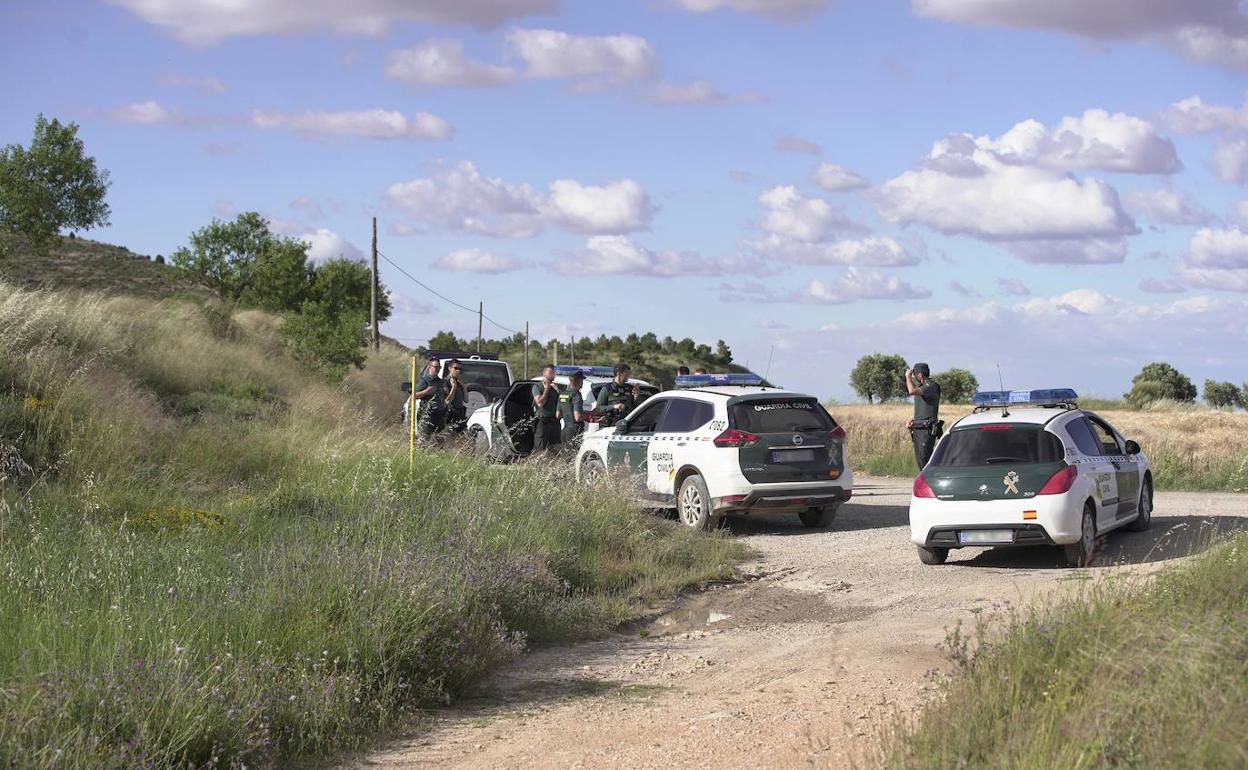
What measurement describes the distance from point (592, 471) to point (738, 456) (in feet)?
6.26

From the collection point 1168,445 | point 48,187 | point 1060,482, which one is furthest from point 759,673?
point 48,187

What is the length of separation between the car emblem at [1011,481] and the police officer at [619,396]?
7.78 m

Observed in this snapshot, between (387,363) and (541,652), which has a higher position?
(387,363)

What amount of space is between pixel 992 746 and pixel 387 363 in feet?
155

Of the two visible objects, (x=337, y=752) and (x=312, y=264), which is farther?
(x=312, y=264)

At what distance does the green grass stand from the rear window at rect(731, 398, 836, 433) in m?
8.48

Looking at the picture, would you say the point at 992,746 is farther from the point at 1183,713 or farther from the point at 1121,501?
the point at 1121,501

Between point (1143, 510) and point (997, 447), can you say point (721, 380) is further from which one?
point (1143, 510)

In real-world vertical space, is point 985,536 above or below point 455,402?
below

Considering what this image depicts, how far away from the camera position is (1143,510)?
599 inches

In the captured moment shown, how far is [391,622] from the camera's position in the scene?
7.95 meters

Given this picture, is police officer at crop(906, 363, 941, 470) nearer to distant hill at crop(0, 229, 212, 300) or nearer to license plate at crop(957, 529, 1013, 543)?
license plate at crop(957, 529, 1013, 543)

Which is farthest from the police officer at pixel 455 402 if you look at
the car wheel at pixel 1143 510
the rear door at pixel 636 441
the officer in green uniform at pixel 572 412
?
the car wheel at pixel 1143 510

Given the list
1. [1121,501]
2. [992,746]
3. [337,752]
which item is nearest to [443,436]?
[1121,501]
